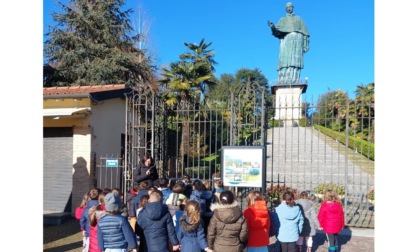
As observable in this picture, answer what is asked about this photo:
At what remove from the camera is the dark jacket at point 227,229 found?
4.52 m

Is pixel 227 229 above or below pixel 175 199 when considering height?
below

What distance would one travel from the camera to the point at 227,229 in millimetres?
4520

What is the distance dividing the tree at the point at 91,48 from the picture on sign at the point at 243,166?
16.1m

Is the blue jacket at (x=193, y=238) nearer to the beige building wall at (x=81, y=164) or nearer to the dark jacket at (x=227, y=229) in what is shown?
the dark jacket at (x=227, y=229)

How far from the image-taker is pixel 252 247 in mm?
5172

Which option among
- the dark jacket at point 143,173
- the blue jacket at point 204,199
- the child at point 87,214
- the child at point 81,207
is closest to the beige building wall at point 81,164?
the dark jacket at point 143,173

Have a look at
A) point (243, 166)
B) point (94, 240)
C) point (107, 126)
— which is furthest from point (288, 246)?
point (107, 126)

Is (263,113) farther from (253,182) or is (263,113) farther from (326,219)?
(326,219)

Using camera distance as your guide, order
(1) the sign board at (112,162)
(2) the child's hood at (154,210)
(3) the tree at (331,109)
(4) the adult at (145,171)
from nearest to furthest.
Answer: (2) the child's hood at (154,210), (4) the adult at (145,171), (3) the tree at (331,109), (1) the sign board at (112,162)

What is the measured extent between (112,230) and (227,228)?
1.41 meters

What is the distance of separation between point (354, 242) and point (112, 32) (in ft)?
69.9

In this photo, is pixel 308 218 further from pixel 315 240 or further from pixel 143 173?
pixel 143 173

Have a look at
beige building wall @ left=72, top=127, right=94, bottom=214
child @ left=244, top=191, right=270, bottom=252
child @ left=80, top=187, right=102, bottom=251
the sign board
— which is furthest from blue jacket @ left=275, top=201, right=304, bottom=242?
beige building wall @ left=72, top=127, right=94, bottom=214
